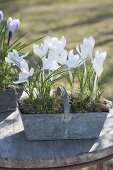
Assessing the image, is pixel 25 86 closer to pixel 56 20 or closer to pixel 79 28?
pixel 79 28

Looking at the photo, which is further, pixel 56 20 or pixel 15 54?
pixel 56 20

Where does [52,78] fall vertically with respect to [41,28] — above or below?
below

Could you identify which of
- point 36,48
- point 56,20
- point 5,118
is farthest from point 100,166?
point 56,20

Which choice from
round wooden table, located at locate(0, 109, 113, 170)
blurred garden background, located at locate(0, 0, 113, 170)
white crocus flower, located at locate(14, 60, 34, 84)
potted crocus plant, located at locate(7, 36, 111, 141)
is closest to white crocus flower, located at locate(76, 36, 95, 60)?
potted crocus plant, located at locate(7, 36, 111, 141)

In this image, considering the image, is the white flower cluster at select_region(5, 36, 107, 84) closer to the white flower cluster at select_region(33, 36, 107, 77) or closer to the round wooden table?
the white flower cluster at select_region(33, 36, 107, 77)

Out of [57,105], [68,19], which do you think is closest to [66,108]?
[57,105]

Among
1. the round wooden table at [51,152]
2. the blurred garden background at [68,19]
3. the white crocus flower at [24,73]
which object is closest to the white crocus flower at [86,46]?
the white crocus flower at [24,73]

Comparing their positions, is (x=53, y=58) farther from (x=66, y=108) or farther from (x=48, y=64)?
(x=66, y=108)
